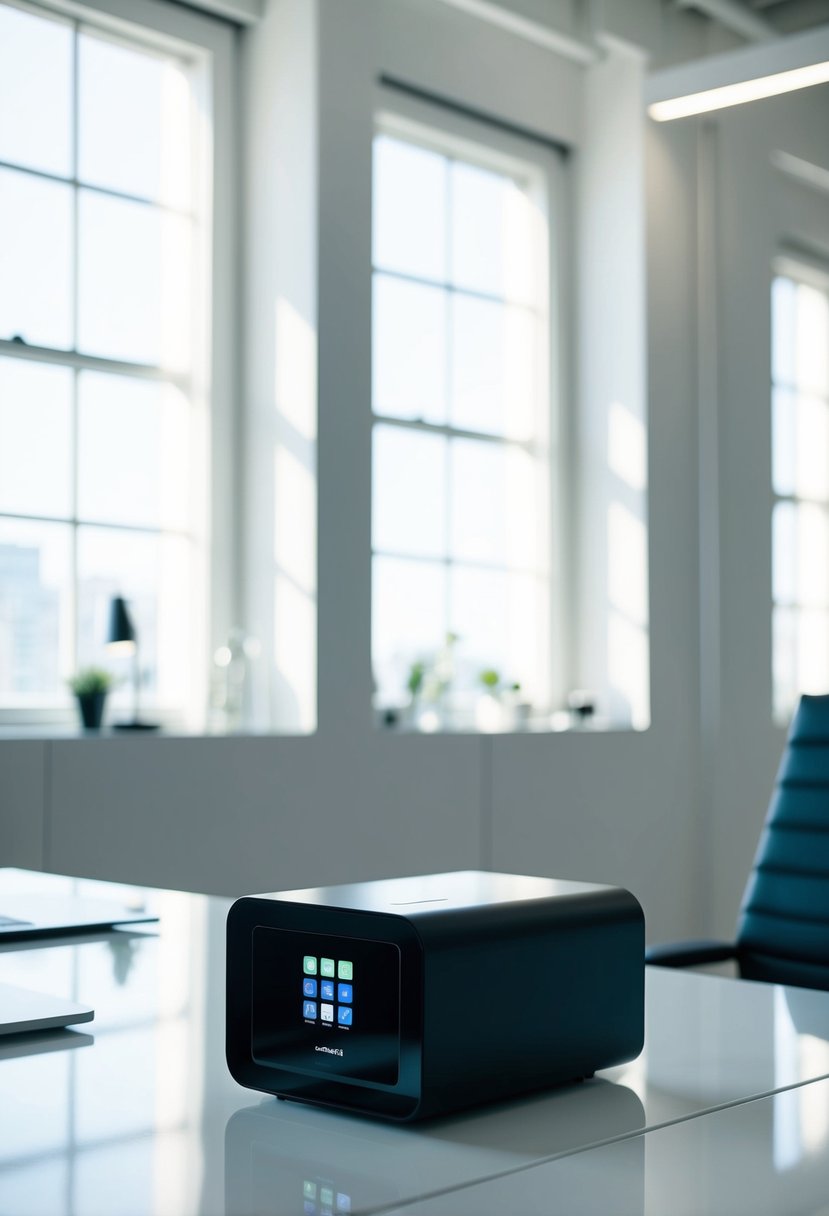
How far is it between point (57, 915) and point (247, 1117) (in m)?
0.86

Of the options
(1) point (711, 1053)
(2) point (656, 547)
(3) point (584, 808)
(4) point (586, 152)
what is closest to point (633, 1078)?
(1) point (711, 1053)

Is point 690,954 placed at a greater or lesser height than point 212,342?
lesser

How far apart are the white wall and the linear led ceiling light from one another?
1408 mm

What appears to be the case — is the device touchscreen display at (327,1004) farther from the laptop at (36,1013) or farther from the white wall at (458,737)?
the white wall at (458,737)

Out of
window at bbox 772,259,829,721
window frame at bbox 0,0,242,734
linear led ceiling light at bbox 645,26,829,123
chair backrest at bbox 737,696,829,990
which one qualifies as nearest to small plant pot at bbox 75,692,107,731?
window frame at bbox 0,0,242,734

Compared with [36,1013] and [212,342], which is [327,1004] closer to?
[36,1013]

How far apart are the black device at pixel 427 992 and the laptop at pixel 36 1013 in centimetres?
24

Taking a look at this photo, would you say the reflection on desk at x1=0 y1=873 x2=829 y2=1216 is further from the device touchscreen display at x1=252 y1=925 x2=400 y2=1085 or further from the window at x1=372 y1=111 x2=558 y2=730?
the window at x1=372 y1=111 x2=558 y2=730

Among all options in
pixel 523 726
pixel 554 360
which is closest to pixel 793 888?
pixel 523 726

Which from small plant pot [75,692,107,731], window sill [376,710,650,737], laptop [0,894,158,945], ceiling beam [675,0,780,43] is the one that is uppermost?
ceiling beam [675,0,780,43]

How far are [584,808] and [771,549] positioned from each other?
1.49 meters

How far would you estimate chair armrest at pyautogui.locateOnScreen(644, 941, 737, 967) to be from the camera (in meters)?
2.22

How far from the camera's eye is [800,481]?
242 inches

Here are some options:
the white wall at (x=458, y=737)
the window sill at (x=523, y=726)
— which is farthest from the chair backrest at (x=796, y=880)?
the window sill at (x=523, y=726)
